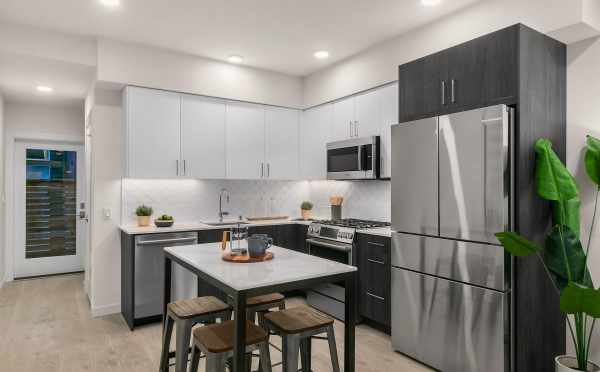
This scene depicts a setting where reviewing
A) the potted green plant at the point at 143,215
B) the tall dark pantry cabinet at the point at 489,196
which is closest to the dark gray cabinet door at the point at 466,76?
the tall dark pantry cabinet at the point at 489,196

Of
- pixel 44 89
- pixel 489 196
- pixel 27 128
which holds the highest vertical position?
pixel 44 89

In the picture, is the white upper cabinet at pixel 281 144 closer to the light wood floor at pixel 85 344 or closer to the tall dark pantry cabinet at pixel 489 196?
the light wood floor at pixel 85 344

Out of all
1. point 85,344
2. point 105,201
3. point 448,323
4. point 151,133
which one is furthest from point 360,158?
point 85,344

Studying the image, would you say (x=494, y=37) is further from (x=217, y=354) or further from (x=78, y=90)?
(x=78, y=90)

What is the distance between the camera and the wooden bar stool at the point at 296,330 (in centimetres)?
206

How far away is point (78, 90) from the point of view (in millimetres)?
4836

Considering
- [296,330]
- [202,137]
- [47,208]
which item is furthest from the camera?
[47,208]

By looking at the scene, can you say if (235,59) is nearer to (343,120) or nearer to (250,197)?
(343,120)

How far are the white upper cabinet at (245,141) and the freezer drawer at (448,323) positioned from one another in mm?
2273

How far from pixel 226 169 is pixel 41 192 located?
11.0 ft

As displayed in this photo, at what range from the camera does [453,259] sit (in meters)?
2.70

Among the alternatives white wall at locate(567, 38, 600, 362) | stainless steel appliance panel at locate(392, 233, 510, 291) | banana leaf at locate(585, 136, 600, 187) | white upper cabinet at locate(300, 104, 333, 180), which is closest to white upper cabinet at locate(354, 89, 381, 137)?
white upper cabinet at locate(300, 104, 333, 180)

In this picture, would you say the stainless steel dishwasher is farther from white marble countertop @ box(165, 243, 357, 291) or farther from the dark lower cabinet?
the dark lower cabinet

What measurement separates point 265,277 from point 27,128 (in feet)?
17.8
